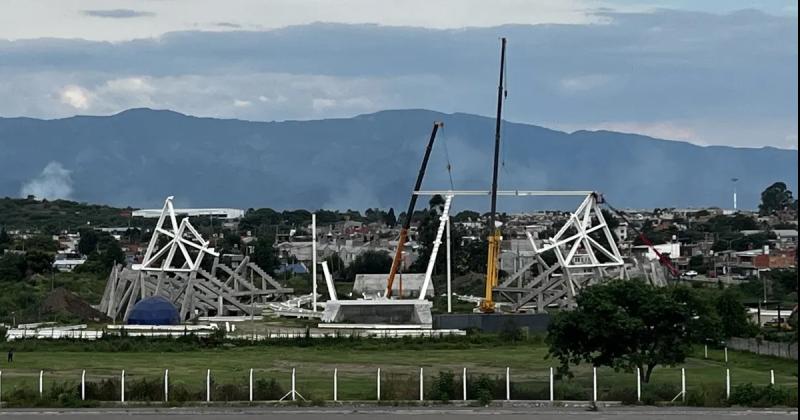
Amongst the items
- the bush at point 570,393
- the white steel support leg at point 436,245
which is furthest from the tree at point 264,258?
the bush at point 570,393

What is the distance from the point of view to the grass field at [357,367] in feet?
142

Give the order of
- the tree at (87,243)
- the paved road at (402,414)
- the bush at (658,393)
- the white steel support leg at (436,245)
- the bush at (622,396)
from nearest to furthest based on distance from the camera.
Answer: the paved road at (402,414), the bush at (622,396), the bush at (658,393), the white steel support leg at (436,245), the tree at (87,243)

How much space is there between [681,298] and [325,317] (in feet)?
137

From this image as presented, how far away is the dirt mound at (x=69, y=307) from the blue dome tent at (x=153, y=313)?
5945 mm

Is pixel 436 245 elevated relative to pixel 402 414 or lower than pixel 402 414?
elevated

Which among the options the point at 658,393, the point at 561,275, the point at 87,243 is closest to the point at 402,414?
the point at 658,393

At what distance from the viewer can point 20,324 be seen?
258 feet

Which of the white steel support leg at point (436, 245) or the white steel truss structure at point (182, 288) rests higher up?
the white steel support leg at point (436, 245)

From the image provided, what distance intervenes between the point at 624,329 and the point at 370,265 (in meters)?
98.4

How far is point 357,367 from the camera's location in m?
54.1

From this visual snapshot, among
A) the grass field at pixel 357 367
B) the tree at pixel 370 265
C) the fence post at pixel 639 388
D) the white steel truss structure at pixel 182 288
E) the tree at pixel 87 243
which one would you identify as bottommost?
the grass field at pixel 357 367

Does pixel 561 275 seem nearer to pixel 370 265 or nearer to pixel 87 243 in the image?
pixel 370 265

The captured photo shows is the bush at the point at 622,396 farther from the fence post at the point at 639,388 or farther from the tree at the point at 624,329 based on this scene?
the tree at the point at 624,329

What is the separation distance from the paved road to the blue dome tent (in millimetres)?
40846
